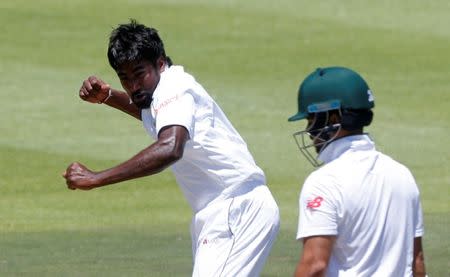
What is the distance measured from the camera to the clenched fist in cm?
573

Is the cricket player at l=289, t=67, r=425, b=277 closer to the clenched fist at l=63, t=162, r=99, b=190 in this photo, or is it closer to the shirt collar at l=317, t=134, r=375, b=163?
the shirt collar at l=317, t=134, r=375, b=163

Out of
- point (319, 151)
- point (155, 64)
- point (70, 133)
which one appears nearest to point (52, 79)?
point (70, 133)

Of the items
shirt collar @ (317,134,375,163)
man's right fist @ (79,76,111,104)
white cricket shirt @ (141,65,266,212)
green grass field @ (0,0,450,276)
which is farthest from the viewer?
green grass field @ (0,0,450,276)

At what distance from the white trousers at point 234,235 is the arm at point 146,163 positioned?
0.51 m

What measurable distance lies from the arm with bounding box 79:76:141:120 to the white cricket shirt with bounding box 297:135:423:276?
8.77 feet

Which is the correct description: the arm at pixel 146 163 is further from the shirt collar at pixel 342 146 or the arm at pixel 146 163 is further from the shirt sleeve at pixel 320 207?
the shirt sleeve at pixel 320 207

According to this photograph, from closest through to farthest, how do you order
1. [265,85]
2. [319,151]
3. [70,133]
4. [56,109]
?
[319,151] → [70,133] → [56,109] → [265,85]

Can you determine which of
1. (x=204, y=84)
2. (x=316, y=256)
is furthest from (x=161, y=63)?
(x=204, y=84)

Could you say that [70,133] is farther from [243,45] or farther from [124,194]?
[243,45]

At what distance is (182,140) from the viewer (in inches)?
226

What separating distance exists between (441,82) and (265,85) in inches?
90.4

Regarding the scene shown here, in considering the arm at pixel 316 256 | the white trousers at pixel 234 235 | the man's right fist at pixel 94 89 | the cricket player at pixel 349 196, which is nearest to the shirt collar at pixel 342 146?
the cricket player at pixel 349 196

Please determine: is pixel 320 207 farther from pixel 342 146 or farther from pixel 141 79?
pixel 141 79

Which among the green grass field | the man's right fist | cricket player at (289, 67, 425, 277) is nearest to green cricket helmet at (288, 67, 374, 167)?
cricket player at (289, 67, 425, 277)
